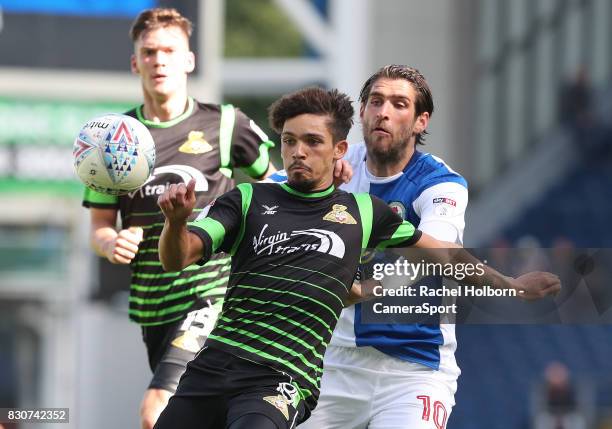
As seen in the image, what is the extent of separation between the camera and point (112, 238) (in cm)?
751

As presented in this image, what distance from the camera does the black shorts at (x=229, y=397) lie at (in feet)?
19.6

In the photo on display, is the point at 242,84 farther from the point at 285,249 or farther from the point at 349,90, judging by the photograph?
the point at 285,249

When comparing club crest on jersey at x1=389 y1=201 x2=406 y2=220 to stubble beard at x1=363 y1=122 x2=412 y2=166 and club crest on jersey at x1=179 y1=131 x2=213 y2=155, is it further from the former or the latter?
club crest on jersey at x1=179 y1=131 x2=213 y2=155

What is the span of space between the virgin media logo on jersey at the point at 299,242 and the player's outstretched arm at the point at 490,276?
0.44m

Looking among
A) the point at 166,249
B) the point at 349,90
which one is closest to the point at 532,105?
the point at 349,90

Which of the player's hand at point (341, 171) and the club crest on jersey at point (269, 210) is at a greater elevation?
the player's hand at point (341, 171)

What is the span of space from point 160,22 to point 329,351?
6.25 feet

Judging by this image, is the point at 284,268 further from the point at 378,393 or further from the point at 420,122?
the point at 420,122

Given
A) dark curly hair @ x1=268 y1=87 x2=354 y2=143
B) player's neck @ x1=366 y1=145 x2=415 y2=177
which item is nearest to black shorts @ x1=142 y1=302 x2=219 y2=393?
player's neck @ x1=366 y1=145 x2=415 y2=177

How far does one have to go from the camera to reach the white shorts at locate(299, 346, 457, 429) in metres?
6.90

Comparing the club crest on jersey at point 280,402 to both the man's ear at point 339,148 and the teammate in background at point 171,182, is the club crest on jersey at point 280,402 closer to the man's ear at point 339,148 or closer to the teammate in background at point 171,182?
the man's ear at point 339,148

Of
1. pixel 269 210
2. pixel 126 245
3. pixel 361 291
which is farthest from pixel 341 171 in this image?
pixel 126 245

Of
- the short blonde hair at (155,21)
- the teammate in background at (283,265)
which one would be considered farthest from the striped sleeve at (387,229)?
the short blonde hair at (155,21)

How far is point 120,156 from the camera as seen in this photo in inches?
273
